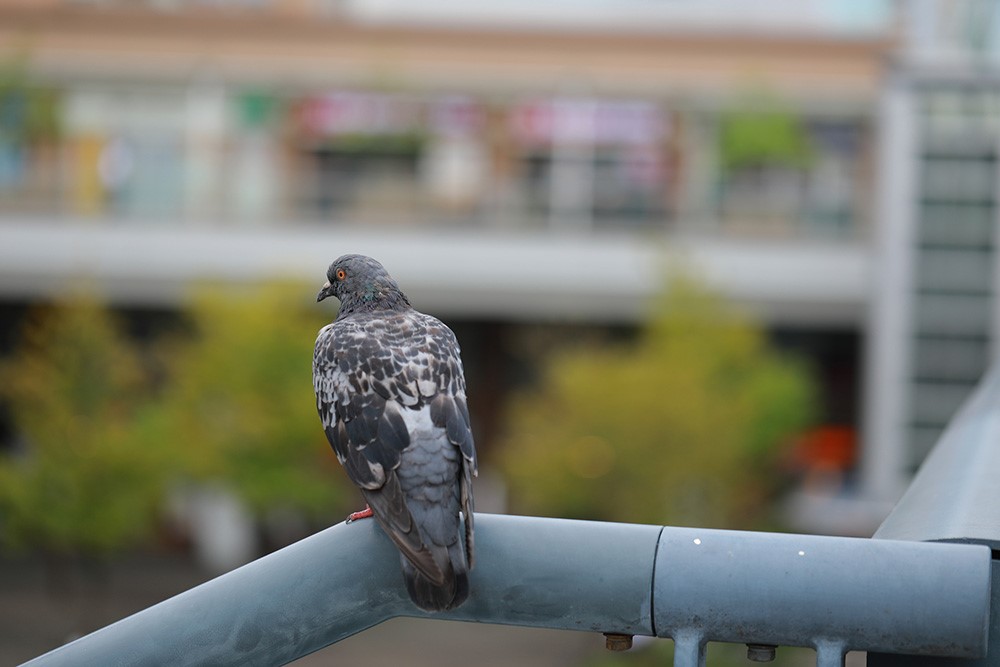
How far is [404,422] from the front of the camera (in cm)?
288

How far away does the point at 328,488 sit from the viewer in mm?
23609

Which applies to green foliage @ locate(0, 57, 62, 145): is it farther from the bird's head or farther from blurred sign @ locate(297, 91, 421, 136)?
the bird's head

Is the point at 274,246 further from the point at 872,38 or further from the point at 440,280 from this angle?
the point at 872,38

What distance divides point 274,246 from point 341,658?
9.71 m

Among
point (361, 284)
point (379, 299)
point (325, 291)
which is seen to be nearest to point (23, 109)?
point (325, 291)

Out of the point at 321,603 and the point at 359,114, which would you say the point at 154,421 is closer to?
the point at 359,114

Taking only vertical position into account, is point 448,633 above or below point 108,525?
below

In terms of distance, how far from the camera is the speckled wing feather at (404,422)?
2459mm

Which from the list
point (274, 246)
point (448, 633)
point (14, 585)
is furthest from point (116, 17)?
point (448, 633)

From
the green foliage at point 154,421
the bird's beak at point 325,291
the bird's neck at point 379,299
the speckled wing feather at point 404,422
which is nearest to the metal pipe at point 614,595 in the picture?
the speckled wing feather at point 404,422

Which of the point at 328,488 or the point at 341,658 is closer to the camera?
the point at 341,658

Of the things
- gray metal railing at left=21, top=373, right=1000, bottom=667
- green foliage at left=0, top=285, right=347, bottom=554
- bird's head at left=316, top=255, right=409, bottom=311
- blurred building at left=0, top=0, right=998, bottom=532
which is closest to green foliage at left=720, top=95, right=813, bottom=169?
blurred building at left=0, top=0, right=998, bottom=532

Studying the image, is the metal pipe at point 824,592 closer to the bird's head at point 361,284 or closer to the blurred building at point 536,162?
the bird's head at point 361,284

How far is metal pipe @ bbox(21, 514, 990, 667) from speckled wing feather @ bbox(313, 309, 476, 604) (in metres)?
0.11
